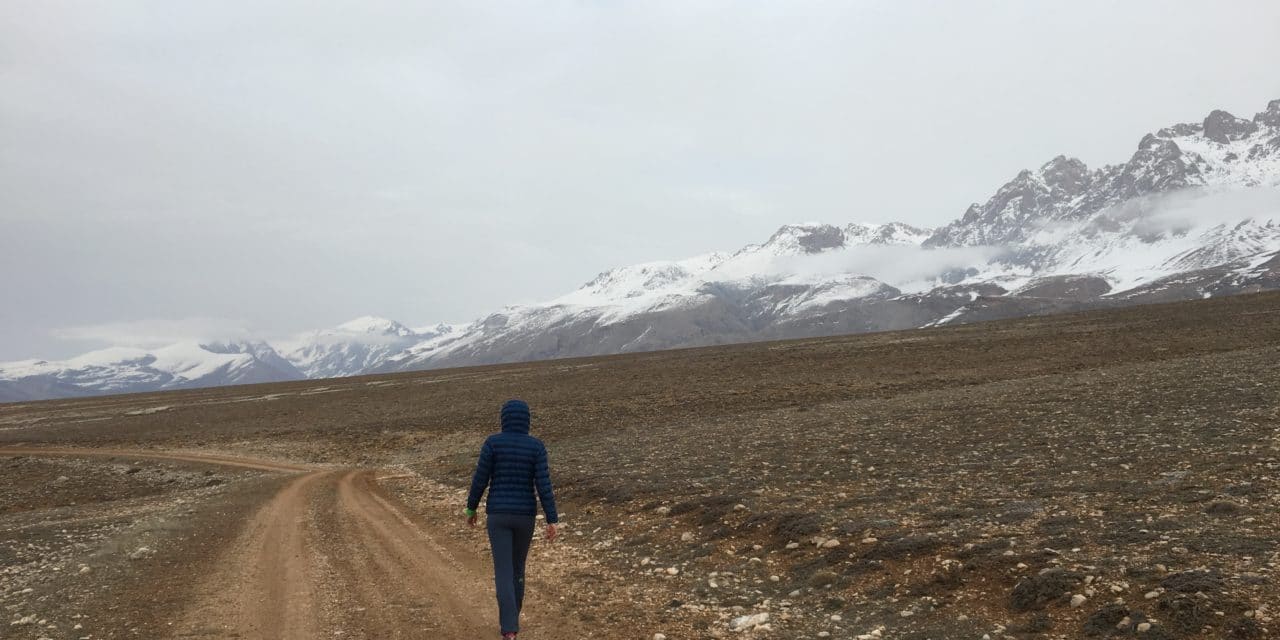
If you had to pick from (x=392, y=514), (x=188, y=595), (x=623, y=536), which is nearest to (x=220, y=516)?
(x=392, y=514)

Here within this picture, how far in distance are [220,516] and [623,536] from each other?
15485 millimetres

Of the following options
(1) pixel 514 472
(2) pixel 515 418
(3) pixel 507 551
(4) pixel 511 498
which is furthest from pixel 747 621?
(2) pixel 515 418

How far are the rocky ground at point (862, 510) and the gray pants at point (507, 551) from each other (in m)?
2.06

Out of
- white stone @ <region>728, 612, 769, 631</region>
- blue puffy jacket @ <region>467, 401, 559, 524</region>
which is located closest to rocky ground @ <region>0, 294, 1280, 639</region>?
white stone @ <region>728, 612, 769, 631</region>

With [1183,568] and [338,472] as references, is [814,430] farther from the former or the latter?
[338,472]

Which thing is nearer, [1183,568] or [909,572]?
[1183,568]

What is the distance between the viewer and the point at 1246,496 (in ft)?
44.3

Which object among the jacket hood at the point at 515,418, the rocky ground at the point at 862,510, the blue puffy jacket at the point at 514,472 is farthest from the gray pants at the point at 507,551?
the rocky ground at the point at 862,510

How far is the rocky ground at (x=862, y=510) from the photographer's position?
10.8 m

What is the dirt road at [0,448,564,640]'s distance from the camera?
12703mm

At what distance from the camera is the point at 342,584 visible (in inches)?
607

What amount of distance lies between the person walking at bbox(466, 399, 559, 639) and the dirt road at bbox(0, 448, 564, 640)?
1.17 m

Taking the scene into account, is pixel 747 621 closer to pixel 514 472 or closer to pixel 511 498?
pixel 511 498

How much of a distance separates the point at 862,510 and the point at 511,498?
8.66m
